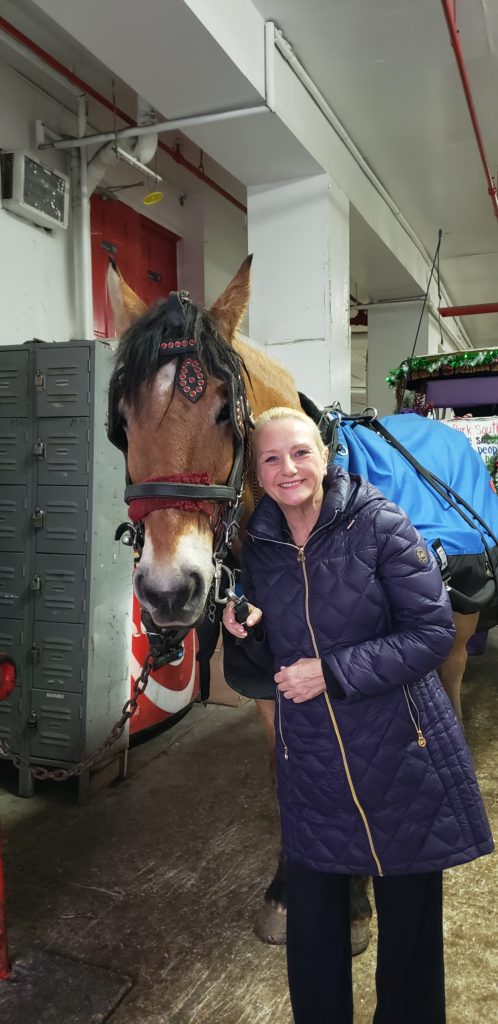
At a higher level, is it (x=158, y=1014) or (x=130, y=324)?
(x=130, y=324)

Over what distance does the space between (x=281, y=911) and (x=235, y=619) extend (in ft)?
4.27

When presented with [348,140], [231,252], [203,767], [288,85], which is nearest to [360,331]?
[231,252]

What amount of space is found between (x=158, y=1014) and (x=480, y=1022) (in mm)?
909

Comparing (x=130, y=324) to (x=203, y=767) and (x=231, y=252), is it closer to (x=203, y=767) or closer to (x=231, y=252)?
(x=203, y=767)

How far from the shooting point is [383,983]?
1.50 m

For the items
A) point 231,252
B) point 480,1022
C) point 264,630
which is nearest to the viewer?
point 264,630

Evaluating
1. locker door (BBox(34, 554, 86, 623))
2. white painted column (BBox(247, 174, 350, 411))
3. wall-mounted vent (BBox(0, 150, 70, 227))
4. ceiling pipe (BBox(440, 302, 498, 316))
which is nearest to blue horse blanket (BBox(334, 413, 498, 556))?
locker door (BBox(34, 554, 86, 623))

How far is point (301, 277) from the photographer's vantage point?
514 centimetres

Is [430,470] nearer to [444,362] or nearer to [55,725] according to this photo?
[55,725]

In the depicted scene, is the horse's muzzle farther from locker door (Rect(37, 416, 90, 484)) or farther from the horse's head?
locker door (Rect(37, 416, 90, 484))

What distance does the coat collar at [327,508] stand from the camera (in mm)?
1411

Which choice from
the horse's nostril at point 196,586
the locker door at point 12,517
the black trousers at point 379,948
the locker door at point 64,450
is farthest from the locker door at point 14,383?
the black trousers at point 379,948

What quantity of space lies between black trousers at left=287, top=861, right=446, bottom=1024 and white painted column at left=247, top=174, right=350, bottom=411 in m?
4.05

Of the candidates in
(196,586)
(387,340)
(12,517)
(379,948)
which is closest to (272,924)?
(379,948)
